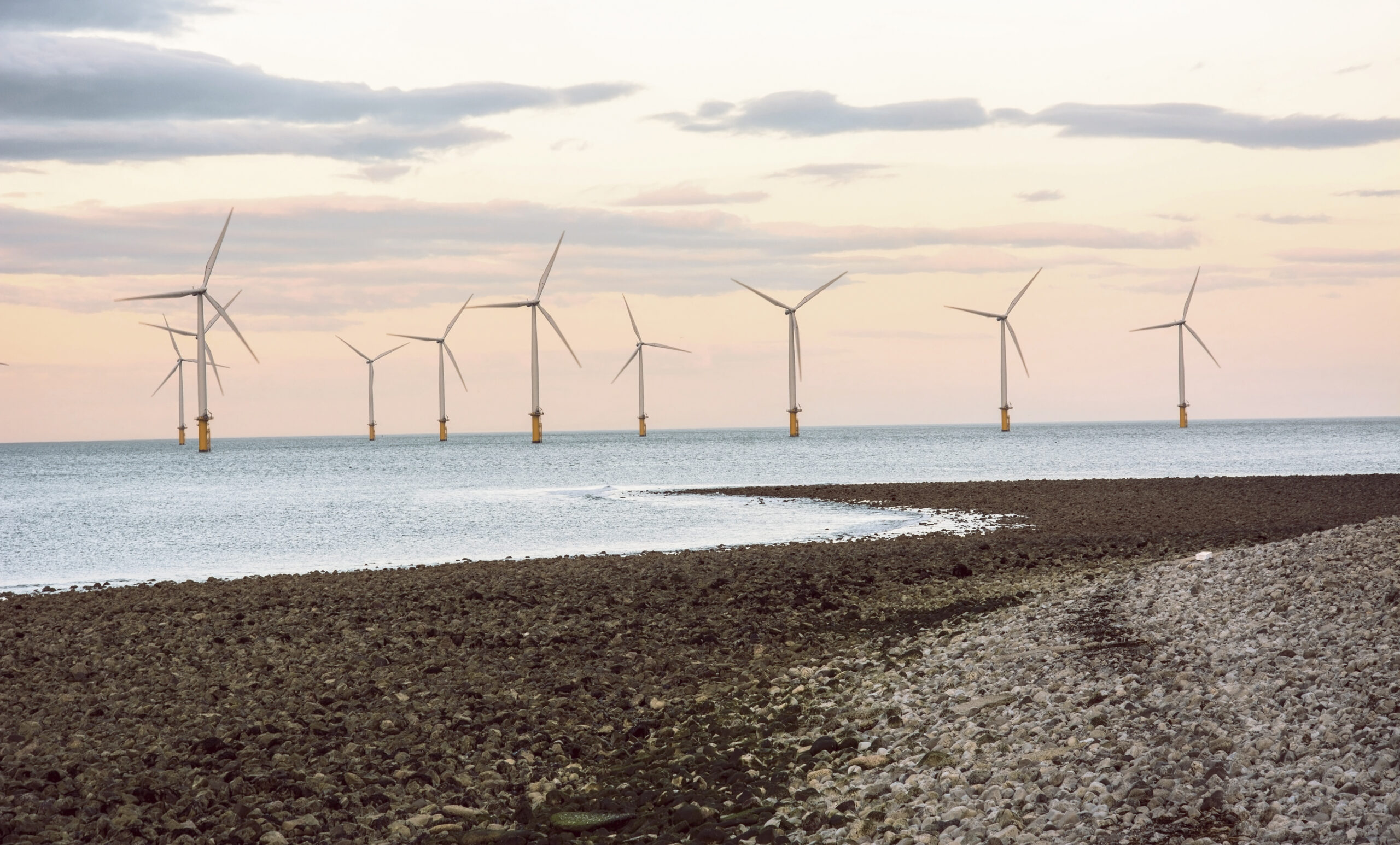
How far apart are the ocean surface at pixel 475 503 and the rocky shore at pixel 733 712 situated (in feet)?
48.2

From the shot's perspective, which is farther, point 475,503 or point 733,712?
point 475,503

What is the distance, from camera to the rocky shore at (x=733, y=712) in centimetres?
932

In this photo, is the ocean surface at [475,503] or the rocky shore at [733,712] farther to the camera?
the ocean surface at [475,503]

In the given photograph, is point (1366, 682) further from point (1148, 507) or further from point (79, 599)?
point (1148, 507)

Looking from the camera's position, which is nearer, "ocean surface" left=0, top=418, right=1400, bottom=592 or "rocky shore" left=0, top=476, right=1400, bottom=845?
"rocky shore" left=0, top=476, right=1400, bottom=845

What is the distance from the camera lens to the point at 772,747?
38.3ft

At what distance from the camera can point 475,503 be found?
209 feet

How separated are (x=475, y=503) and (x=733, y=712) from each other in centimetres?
5240

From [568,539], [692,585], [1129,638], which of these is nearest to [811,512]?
[568,539]

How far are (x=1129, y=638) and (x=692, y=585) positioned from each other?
33.4 feet

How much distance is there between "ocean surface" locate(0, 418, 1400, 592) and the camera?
37.3 metres

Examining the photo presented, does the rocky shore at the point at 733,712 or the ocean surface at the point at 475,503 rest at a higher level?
the rocky shore at the point at 733,712

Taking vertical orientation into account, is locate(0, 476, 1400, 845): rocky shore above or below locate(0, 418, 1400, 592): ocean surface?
above

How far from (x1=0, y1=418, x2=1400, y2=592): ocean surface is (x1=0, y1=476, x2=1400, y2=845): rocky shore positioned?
14.7 m
